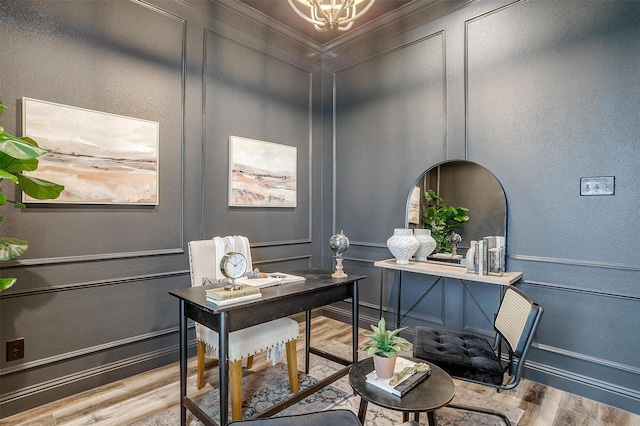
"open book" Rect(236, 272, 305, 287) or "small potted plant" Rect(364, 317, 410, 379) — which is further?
"open book" Rect(236, 272, 305, 287)

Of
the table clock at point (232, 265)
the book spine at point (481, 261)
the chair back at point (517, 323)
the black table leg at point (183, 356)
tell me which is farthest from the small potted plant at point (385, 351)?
the book spine at point (481, 261)

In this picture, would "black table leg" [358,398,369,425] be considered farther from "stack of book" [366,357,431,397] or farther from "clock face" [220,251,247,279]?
"clock face" [220,251,247,279]

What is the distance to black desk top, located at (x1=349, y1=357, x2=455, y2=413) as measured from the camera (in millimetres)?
1344

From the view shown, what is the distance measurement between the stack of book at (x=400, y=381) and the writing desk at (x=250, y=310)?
65 centimetres

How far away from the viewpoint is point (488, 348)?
82.2 inches

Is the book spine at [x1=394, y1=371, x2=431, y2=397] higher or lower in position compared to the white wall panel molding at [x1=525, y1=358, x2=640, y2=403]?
higher

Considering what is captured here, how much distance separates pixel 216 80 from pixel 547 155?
2.90m

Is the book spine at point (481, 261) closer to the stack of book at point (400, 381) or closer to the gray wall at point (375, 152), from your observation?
the gray wall at point (375, 152)

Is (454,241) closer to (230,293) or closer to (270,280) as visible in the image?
(270,280)

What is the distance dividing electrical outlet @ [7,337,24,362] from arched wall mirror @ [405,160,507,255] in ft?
10.4

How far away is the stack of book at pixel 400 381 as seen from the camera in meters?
1.43

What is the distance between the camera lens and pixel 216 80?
314 centimetres

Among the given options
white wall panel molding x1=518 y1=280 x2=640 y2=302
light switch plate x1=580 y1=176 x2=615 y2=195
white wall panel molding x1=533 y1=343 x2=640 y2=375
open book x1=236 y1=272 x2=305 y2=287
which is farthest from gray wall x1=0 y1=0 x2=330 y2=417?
light switch plate x1=580 y1=176 x2=615 y2=195

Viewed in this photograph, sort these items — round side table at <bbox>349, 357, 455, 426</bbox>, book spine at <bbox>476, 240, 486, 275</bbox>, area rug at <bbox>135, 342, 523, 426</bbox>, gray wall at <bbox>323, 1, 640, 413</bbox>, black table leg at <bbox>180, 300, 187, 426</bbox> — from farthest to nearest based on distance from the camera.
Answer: book spine at <bbox>476, 240, 486, 275</bbox>, gray wall at <bbox>323, 1, 640, 413</bbox>, area rug at <bbox>135, 342, 523, 426</bbox>, black table leg at <bbox>180, 300, 187, 426</bbox>, round side table at <bbox>349, 357, 455, 426</bbox>
